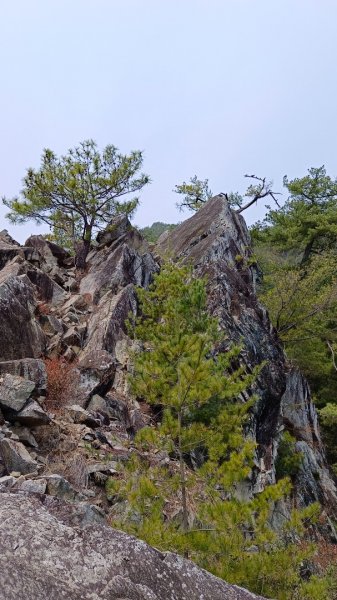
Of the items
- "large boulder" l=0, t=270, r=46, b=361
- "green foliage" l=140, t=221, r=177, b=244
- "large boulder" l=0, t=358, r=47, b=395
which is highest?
"green foliage" l=140, t=221, r=177, b=244

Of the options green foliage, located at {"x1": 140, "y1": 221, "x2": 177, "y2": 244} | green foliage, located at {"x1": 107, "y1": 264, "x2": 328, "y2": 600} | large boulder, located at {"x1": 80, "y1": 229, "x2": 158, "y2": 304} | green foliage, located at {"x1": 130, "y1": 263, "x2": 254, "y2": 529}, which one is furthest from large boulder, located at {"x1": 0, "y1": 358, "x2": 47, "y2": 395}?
green foliage, located at {"x1": 140, "y1": 221, "x2": 177, "y2": 244}

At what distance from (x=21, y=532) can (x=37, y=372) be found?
5941mm

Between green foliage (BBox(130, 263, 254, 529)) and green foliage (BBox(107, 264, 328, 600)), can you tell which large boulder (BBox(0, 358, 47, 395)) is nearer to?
green foliage (BBox(107, 264, 328, 600))

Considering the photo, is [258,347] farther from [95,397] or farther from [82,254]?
[82,254]

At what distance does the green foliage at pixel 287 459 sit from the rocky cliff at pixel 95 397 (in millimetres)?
420

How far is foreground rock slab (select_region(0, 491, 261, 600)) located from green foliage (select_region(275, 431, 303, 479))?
1075cm

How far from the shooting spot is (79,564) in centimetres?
370

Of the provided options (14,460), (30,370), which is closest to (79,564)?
(14,460)

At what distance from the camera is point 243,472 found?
5945 mm

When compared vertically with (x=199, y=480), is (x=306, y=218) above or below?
above

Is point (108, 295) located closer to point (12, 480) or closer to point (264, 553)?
point (12, 480)

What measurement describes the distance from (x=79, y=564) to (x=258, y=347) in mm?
11459

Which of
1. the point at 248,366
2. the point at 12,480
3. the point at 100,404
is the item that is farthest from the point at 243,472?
the point at 248,366

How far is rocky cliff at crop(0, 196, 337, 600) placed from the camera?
12.7ft
